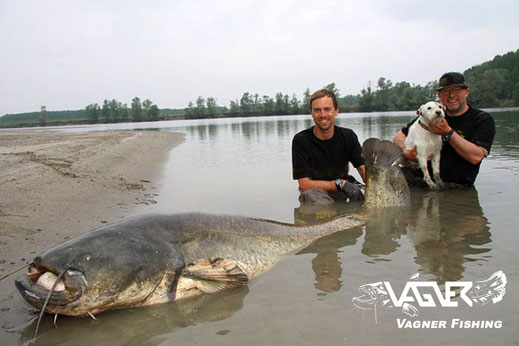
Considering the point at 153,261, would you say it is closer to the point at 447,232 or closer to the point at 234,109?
the point at 447,232

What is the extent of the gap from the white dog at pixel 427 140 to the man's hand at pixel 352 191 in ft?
3.78

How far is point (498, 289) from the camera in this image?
2.70 meters

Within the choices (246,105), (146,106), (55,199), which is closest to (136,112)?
(146,106)

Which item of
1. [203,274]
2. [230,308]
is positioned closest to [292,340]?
[230,308]

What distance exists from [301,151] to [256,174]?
3475mm

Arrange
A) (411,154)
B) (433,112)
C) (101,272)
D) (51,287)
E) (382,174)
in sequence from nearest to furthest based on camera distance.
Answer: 1. (51,287)
2. (101,272)
3. (382,174)
4. (433,112)
5. (411,154)

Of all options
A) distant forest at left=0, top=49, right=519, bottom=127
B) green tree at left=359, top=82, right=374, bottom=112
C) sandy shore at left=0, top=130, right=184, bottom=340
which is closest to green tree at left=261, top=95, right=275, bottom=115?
distant forest at left=0, top=49, right=519, bottom=127

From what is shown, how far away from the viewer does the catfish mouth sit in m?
2.32

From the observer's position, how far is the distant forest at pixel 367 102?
248 feet

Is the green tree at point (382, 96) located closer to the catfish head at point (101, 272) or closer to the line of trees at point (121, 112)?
the line of trees at point (121, 112)

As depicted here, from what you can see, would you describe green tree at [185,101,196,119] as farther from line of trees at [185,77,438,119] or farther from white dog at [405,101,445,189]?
white dog at [405,101,445,189]

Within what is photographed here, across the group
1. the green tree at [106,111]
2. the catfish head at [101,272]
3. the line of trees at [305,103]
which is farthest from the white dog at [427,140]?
the green tree at [106,111]

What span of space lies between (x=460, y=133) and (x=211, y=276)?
4.63 metres

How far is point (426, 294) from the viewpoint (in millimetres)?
2701
